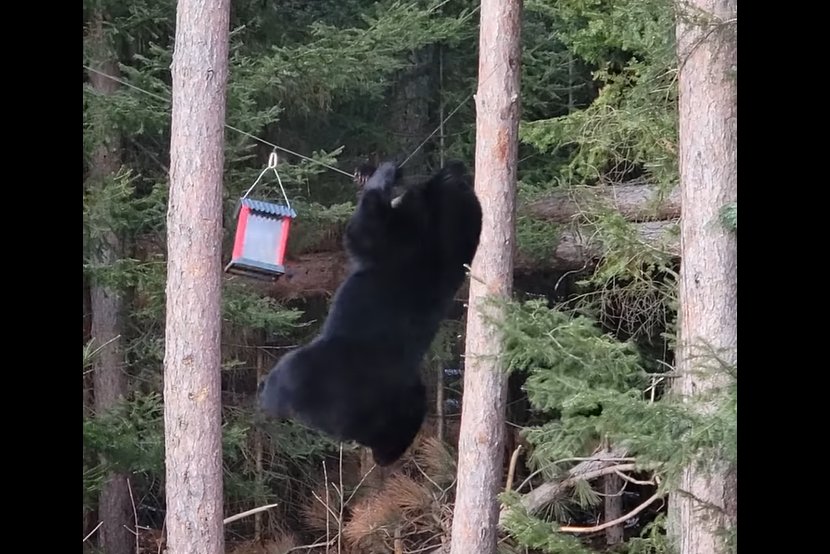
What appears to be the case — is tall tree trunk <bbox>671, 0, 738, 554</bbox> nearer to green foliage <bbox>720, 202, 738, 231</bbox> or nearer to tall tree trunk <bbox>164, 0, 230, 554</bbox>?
green foliage <bbox>720, 202, 738, 231</bbox>

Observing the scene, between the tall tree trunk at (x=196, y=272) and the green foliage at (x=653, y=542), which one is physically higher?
the tall tree trunk at (x=196, y=272)

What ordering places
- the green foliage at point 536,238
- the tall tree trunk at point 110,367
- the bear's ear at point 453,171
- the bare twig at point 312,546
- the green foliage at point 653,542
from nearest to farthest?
the bear's ear at point 453,171 < the green foliage at point 653,542 < the green foliage at point 536,238 < the tall tree trunk at point 110,367 < the bare twig at point 312,546

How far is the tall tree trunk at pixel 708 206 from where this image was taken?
108 inches

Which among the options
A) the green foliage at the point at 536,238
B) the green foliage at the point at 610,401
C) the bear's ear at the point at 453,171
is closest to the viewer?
the green foliage at the point at 610,401

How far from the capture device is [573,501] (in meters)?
4.62

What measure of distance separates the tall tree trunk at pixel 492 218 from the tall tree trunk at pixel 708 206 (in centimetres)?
69

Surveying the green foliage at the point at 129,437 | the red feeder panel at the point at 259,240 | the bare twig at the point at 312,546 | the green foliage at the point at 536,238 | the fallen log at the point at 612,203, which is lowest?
the bare twig at the point at 312,546

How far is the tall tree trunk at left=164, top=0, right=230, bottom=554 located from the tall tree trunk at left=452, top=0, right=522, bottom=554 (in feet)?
3.10

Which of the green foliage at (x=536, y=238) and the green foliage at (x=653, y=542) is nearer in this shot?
A: the green foliage at (x=653, y=542)

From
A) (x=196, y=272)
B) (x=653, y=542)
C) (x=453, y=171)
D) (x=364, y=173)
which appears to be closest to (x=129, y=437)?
(x=196, y=272)

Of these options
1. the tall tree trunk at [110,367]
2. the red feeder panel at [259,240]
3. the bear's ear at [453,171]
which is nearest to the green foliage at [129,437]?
the tall tree trunk at [110,367]

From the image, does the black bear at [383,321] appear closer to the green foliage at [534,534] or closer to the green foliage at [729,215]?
the green foliage at [534,534]

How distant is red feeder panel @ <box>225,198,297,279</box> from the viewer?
2.75 m
